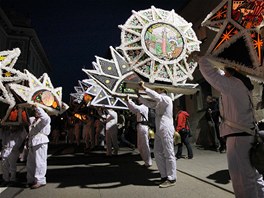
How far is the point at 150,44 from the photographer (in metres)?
4.68

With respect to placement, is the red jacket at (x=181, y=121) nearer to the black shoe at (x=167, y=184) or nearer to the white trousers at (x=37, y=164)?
the black shoe at (x=167, y=184)

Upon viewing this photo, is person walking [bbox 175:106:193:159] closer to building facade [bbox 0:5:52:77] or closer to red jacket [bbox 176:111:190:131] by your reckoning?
red jacket [bbox 176:111:190:131]

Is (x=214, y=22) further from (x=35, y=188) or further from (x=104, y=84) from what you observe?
(x=35, y=188)

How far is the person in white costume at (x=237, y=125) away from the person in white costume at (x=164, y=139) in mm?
1855

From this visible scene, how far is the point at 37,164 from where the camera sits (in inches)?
182

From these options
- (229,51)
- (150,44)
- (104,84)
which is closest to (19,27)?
(104,84)

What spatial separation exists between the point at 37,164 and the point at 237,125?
3.97m

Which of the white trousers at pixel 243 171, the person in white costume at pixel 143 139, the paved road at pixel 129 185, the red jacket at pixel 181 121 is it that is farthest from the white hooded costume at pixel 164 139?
the red jacket at pixel 181 121

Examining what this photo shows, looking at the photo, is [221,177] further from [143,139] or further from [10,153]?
[10,153]

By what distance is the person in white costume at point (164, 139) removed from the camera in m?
4.31

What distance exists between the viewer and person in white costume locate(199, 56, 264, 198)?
86.5 inches

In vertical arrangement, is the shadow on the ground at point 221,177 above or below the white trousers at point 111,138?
below

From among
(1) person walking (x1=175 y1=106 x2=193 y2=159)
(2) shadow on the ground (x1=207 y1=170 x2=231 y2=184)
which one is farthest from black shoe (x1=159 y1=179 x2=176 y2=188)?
(1) person walking (x1=175 y1=106 x2=193 y2=159)

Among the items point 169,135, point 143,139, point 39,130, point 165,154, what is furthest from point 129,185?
point 39,130
